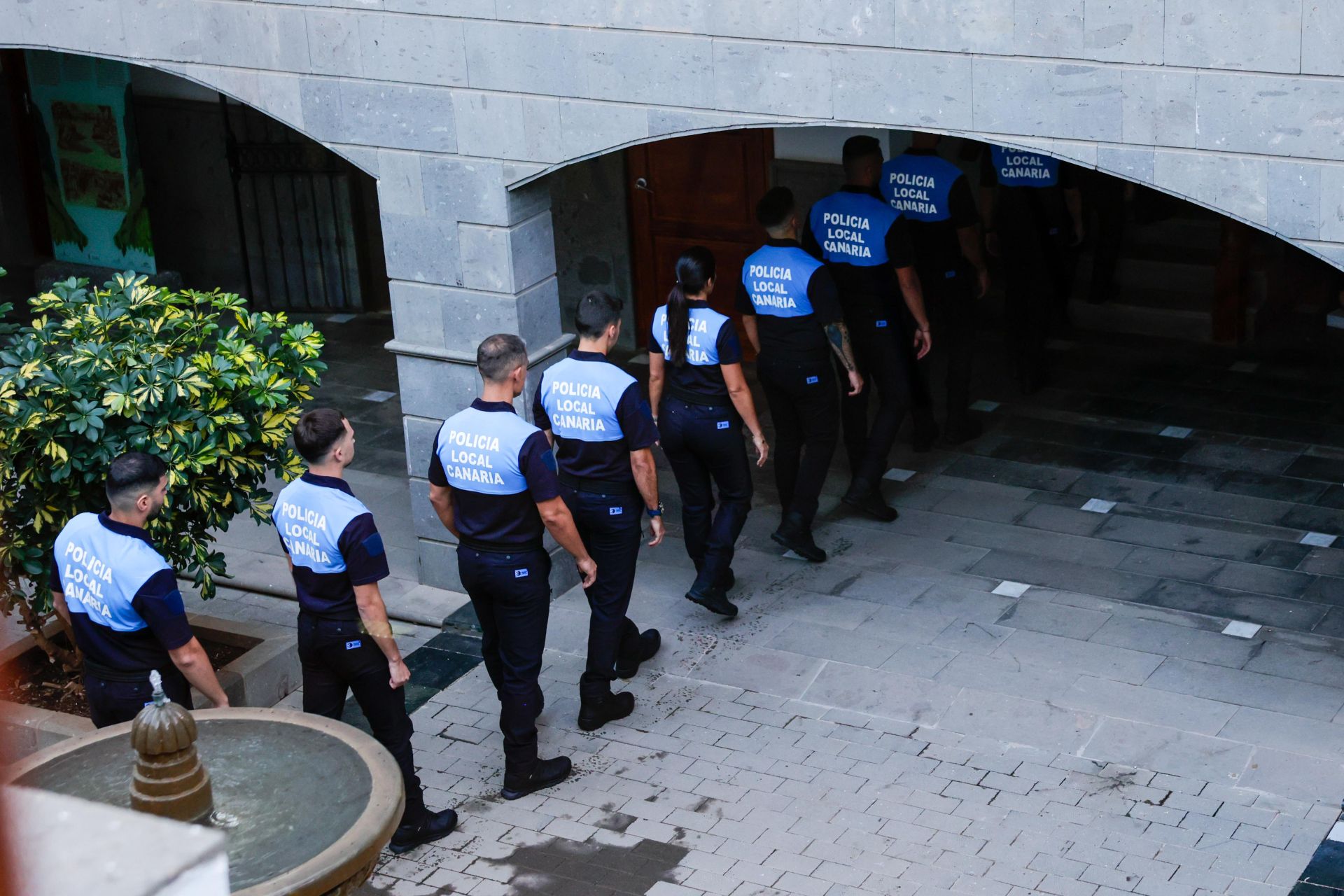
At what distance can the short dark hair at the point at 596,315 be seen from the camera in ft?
22.9

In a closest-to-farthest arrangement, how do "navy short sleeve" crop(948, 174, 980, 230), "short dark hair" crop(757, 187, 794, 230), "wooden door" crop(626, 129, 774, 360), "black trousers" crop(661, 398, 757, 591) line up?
"black trousers" crop(661, 398, 757, 591) < "short dark hair" crop(757, 187, 794, 230) < "navy short sleeve" crop(948, 174, 980, 230) < "wooden door" crop(626, 129, 774, 360)

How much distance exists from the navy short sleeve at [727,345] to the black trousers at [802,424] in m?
0.74

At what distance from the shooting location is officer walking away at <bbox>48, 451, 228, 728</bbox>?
5898mm

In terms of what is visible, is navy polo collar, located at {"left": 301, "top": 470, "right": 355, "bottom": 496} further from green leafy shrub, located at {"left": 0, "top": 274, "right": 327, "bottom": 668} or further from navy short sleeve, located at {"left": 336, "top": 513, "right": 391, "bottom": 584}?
green leafy shrub, located at {"left": 0, "top": 274, "right": 327, "bottom": 668}

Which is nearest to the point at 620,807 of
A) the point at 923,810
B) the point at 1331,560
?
the point at 923,810

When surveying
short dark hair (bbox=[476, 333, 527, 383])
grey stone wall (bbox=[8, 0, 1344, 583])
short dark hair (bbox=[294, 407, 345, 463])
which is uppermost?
grey stone wall (bbox=[8, 0, 1344, 583])

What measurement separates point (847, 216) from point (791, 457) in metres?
1.32

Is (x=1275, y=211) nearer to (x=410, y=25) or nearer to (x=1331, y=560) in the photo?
(x=1331, y=560)

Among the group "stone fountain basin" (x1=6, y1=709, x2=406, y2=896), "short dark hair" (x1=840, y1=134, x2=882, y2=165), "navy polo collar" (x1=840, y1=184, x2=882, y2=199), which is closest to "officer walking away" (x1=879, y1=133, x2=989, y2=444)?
"navy polo collar" (x1=840, y1=184, x2=882, y2=199)

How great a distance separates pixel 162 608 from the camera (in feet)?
19.4

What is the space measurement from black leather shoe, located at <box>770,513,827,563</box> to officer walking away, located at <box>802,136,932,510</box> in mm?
569

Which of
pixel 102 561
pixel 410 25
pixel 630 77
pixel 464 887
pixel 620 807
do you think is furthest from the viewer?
pixel 410 25

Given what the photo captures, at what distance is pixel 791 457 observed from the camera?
8.95 metres

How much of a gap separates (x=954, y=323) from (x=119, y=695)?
5.66 m
